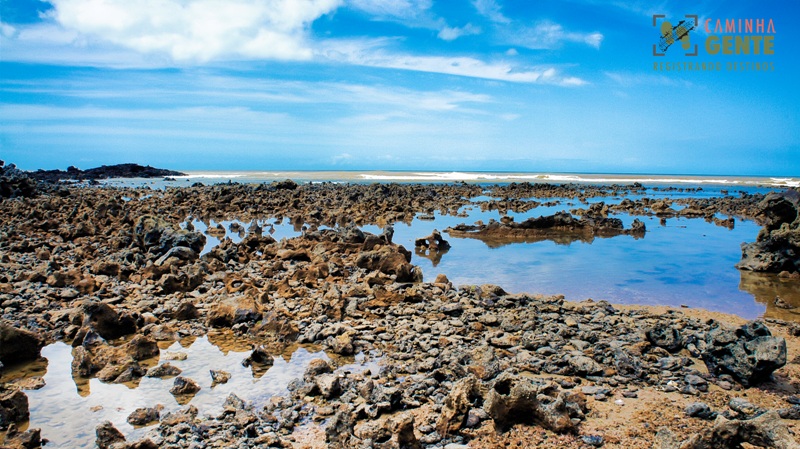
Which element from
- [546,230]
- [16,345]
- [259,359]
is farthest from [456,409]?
[546,230]

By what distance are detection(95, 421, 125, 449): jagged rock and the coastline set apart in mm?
346

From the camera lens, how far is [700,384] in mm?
5801

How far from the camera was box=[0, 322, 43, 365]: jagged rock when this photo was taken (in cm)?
665

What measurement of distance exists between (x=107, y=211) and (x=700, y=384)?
22878 mm

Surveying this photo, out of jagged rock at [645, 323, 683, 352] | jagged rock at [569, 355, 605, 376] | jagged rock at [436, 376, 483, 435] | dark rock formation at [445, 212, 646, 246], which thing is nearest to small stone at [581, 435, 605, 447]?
jagged rock at [436, 376, 483, 435]

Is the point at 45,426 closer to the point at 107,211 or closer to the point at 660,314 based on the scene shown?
the point at 660,314

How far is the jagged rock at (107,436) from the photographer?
4578 millimetres

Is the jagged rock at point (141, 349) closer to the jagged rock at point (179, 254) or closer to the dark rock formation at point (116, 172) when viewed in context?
the jagged rock at point (179, 254)

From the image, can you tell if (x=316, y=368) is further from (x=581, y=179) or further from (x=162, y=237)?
(x=581, y=179)

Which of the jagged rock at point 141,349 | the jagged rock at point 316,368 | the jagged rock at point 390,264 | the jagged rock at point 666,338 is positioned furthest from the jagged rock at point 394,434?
the jagged rock at point 390,264

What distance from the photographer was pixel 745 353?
19.3ft

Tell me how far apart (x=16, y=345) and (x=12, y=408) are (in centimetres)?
203

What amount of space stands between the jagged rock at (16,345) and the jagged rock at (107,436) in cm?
310

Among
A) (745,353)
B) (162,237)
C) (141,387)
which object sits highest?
(162,237)
